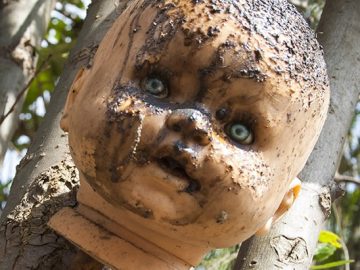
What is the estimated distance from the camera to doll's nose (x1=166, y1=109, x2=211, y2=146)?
0.77 m

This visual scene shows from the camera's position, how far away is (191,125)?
0.77m

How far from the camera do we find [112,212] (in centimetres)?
86

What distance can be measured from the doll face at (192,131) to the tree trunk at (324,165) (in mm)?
301

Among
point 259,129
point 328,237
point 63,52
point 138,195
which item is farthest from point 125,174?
point 63,52

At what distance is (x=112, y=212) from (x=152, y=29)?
0.20 m

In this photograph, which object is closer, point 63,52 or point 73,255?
point 73,255

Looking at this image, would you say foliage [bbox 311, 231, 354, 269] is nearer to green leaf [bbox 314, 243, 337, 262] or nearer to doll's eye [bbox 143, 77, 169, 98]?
green leaf [bbox 314, 243, 337, 262]

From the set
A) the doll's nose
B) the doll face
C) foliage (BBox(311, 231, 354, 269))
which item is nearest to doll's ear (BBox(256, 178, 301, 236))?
the doll face

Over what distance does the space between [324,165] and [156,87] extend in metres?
0.48

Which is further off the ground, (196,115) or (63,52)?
(196,115)

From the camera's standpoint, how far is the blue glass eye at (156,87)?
81 centimetres

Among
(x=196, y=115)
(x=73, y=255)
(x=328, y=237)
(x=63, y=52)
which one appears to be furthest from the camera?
(x=63, y=52)

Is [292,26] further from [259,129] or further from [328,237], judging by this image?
[328,237]

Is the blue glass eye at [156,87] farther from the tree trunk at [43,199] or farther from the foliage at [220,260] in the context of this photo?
the foliage at [220,260]
